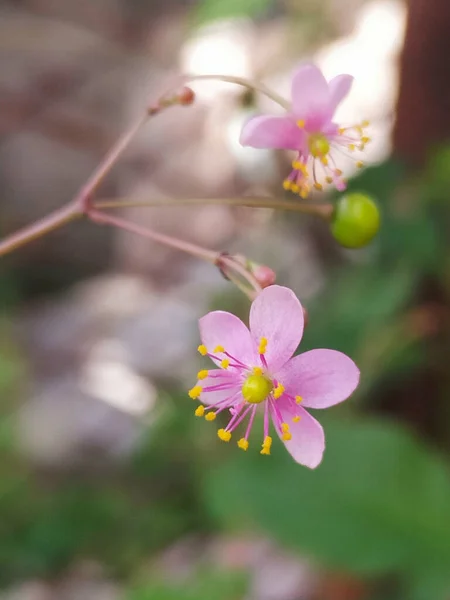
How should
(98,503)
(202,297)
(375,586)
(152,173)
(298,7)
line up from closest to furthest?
(375,586) → (98,503) → (298,7) → (202,297) → (152,173)

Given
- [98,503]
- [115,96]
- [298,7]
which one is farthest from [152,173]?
[98,503]

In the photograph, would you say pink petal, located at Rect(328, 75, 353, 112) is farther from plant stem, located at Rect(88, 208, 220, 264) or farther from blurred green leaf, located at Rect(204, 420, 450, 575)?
blurred green leaf, located at Rect(204, 420, 450, 575)

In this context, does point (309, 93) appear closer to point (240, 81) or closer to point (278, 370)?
point (240, 81)

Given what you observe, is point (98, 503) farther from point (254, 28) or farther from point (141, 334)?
point (254, 28)

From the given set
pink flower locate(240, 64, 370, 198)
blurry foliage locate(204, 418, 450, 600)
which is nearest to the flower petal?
pink flower locate(240, 64, 370, 198)

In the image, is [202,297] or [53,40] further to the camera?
[53,40]

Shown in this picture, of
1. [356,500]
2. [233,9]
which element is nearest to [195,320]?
[356,500]

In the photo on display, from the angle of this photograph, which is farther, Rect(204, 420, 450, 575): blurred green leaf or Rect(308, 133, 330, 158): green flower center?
Rect(204, 420, 450, 575): blurred green leaf
